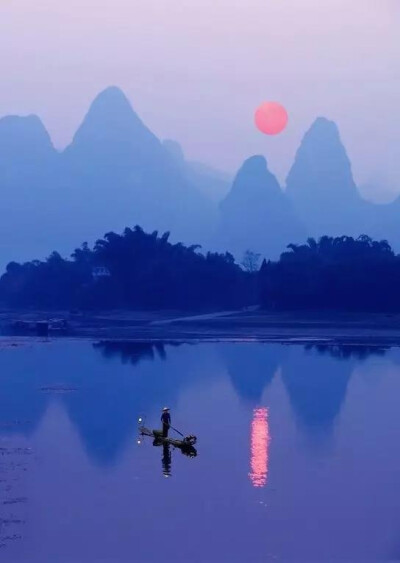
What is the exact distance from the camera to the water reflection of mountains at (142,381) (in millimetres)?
34281

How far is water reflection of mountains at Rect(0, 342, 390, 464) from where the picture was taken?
112 feet

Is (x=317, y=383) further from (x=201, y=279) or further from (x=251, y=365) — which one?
(x=201, y=279)

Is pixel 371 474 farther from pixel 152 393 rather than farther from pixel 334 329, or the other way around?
pixel 334 329

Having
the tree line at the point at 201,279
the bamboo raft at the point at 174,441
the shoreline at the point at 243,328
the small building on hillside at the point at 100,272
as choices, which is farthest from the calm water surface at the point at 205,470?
the small building on hillside at the point at 100,272

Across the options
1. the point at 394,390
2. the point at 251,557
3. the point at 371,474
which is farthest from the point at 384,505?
the point at 394,390

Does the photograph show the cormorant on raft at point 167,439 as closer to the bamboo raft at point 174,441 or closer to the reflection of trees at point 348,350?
the bamboo raft at point 174,441

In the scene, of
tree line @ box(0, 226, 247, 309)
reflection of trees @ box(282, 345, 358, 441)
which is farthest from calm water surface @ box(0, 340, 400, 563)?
tree line @ box(0, 226, 247, 309)

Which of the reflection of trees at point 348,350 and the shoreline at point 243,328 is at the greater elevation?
the shoreline at point 243,328

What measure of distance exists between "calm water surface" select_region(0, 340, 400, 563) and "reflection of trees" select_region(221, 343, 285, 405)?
0.32 meters

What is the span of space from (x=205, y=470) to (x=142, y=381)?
21519 mm

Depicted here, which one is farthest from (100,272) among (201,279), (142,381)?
(142,381)

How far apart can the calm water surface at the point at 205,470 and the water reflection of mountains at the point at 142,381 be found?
129 mm

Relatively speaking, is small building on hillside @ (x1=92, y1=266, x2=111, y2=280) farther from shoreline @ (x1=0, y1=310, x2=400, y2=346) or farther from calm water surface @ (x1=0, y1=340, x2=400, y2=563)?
calm water surface @ (x1=0, y1=340, x2=400, y2=563)

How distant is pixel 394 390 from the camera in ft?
142
